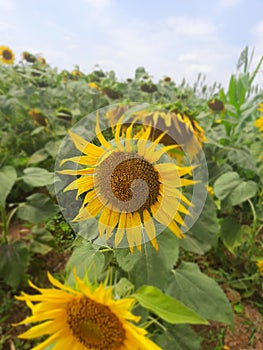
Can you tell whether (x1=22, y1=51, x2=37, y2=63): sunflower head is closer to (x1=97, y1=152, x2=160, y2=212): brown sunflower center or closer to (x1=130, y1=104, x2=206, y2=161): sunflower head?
(x1=130, y1=104, x2=206, y2=161): sunflower head

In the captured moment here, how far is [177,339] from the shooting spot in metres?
0.78

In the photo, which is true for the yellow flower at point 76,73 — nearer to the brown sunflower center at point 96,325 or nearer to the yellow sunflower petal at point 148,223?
the brown sunflower center at point 96,325

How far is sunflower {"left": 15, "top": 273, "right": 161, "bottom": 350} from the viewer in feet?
1.33

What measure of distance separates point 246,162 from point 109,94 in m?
1.11

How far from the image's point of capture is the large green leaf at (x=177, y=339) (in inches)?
29.8

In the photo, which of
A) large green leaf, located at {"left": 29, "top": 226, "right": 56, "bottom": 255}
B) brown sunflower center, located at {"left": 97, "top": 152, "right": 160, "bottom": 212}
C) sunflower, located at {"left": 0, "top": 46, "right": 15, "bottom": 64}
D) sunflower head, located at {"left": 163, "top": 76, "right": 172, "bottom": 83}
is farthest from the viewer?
sunflower head, located at {"left": 163, "top": 76, "right": 172, "bottom": 83}

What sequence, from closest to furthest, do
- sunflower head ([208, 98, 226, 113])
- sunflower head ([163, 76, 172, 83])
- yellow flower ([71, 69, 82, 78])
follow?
sunflower head ([208, 98, 226, 113])
yellow flower ([71, 69, 82, 78])
sunflower head ([163, 76, 172, 83])

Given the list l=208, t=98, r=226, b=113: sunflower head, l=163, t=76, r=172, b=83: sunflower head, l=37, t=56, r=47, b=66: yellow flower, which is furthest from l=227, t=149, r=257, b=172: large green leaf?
l=37, t=56, r=47, b=66: yellow flower

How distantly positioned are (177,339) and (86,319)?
A: 422 mm

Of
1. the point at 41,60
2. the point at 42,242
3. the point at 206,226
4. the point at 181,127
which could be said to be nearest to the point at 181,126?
the point at 181,127

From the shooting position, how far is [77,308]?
43cm

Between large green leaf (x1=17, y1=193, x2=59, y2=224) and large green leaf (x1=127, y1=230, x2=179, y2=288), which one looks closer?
large green leaf (x1=127, y1=230, x2=179, y2=288)

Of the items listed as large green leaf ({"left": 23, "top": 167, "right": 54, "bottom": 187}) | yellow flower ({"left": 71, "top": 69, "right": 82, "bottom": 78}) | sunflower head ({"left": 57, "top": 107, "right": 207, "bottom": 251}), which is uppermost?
sunflower head ({"left": 57, "top": 107, "right": 207, "bottom": 251})

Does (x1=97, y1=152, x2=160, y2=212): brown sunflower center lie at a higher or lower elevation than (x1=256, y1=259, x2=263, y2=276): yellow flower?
higher
